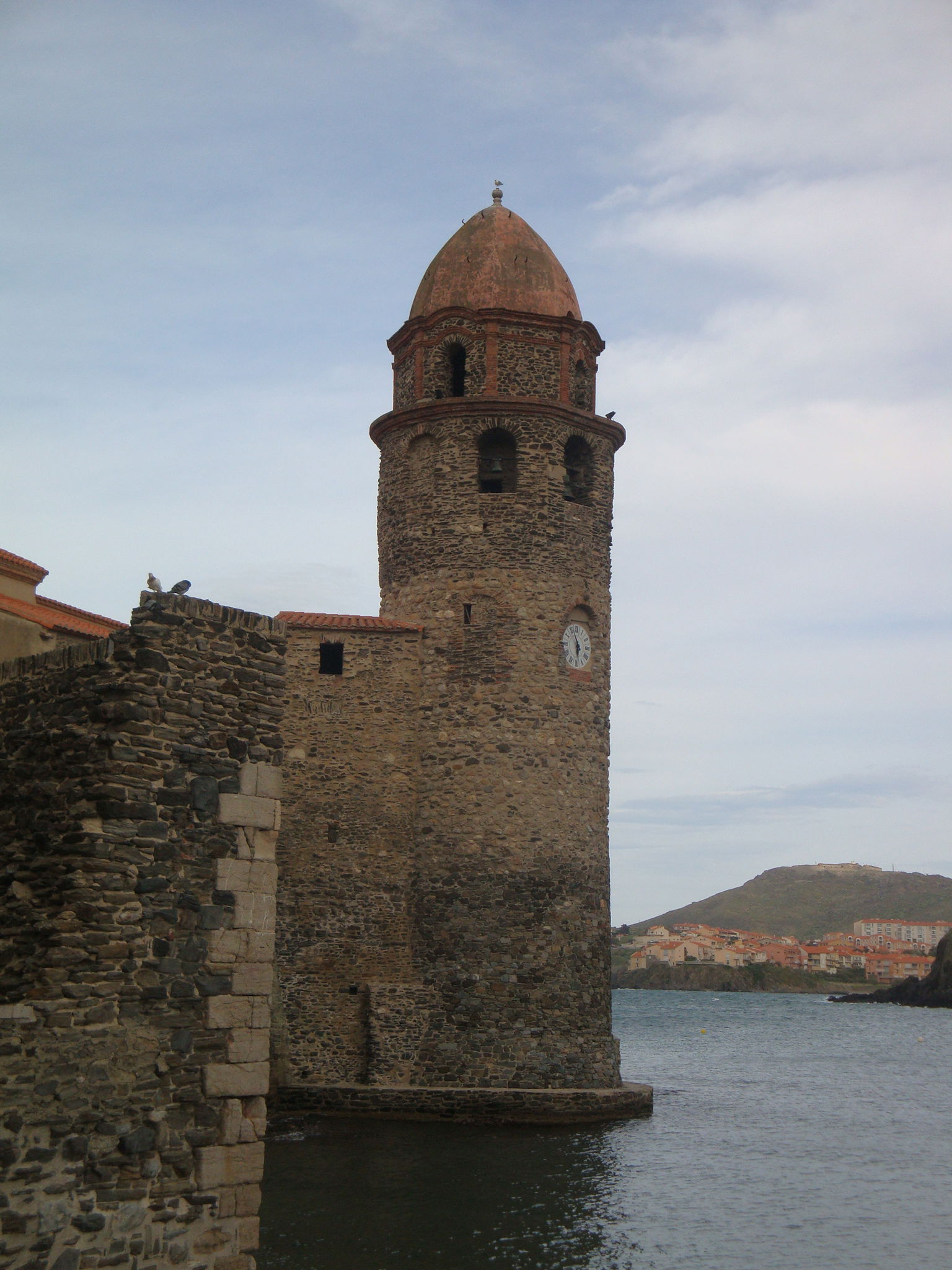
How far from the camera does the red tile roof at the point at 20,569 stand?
11.9 meters

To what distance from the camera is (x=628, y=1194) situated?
15.2m

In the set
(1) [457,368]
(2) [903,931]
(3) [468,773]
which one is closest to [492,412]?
(1) [457,368]

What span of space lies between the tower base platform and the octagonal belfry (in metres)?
0.03

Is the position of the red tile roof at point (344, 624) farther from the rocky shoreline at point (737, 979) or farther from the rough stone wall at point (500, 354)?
the rocky shoreline at point (737, 979)

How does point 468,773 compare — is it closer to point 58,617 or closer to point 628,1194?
point 628,1194

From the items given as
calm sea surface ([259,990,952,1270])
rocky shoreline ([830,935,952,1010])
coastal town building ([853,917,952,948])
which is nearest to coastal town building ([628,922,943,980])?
coastal town building ([853,917,952,948])

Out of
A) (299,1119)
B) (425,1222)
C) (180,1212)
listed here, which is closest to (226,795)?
(180,1212)

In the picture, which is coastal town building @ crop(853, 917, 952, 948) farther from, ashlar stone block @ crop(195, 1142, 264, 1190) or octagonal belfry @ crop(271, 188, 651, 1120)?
ashlar stone block @ crop(195, 1142, 264, 1190)

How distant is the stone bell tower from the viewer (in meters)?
18.8

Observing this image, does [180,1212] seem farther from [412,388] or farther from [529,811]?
[412,388]

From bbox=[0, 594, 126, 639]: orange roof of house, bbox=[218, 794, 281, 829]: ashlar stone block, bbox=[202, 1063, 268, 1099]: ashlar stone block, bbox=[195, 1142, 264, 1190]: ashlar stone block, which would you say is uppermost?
bbox=[0, 594, 126, 639]: orange roof of house

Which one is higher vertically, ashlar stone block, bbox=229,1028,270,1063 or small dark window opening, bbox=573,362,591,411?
small dark window opening, bbox=573,362,591,411

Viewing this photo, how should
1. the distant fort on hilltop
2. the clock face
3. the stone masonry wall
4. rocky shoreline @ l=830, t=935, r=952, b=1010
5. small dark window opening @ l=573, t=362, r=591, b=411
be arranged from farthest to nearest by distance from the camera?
1. rocky shoreline @ l=830, t=935, r=952, b=1010
2. small dark window opening @ l=573, t=362, r=591, b=411
3. the clock face
4. the stone masonry wall
5. the distant fort on hilltop

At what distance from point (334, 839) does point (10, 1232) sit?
39.6 ft
